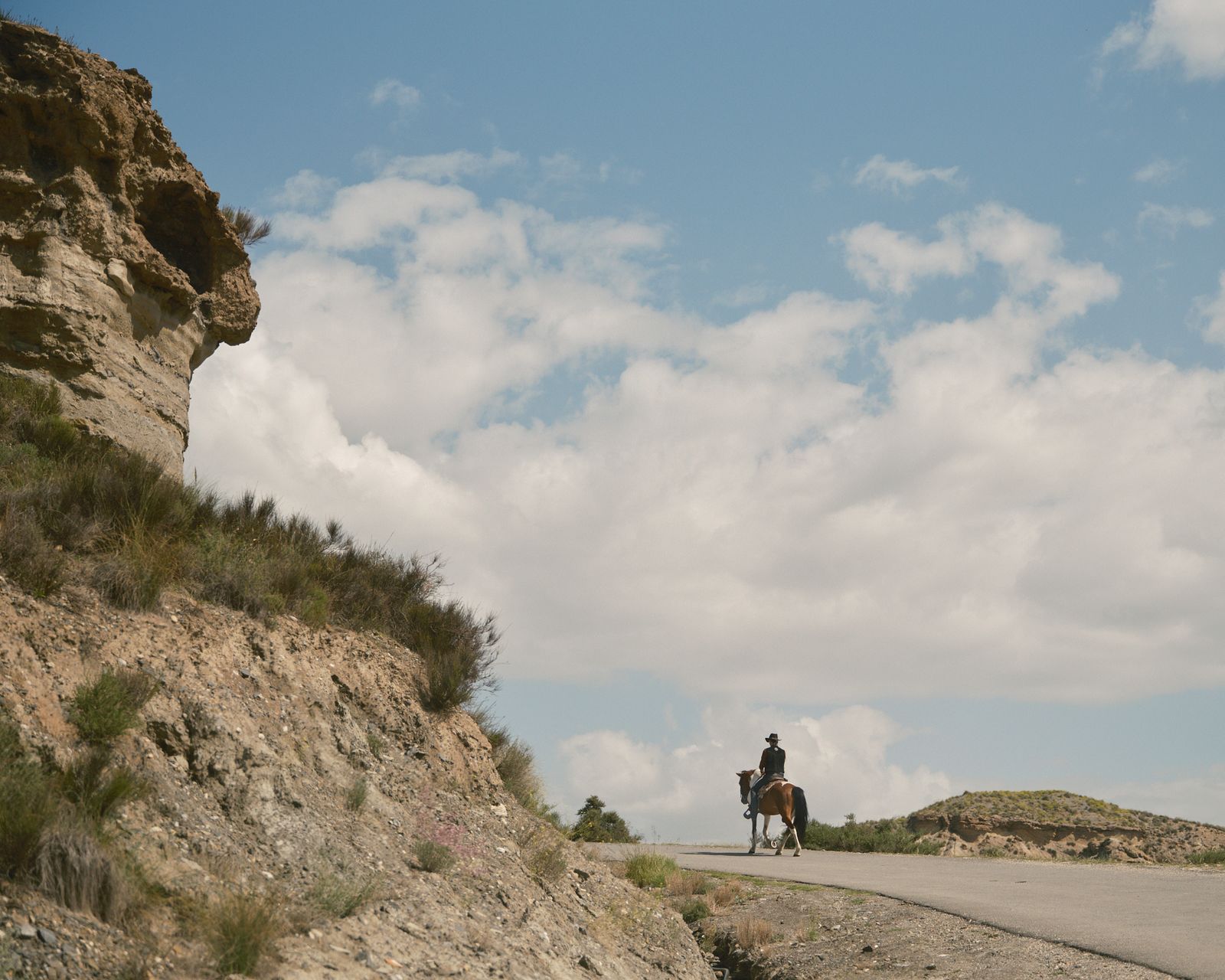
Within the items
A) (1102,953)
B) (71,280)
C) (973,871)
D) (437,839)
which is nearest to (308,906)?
(437,839)

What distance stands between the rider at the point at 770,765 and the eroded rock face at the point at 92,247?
14.4 meters

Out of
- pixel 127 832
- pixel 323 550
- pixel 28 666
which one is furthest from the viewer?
pixel 323 550

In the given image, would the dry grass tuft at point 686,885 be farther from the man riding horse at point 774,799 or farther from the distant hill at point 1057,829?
the distant hill at point 1057,829

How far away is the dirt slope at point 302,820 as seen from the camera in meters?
7.01

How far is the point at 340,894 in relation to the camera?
8.00m

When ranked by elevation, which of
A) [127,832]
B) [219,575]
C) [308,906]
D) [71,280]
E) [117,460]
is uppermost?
[71,280]

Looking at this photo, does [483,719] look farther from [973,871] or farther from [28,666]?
[973,871]

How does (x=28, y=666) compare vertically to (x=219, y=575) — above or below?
below

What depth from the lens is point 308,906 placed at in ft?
25.3

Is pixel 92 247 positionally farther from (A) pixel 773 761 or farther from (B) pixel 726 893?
(A) pixel 773 761

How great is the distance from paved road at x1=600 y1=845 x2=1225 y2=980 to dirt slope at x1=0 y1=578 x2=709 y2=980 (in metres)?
4.18

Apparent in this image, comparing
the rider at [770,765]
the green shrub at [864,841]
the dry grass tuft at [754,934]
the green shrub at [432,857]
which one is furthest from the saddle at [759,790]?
the green shrub at [432,857]

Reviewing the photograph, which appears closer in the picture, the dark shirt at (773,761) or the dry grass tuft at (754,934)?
the dry grass tuft at (754,934)

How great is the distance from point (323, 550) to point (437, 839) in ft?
15.5
